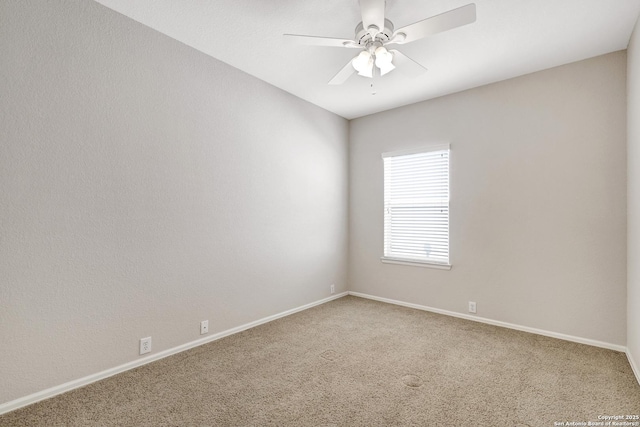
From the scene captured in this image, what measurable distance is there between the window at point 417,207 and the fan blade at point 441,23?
6.42ft

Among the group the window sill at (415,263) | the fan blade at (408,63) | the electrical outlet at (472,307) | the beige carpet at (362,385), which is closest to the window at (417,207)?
the window sill at (415,263)

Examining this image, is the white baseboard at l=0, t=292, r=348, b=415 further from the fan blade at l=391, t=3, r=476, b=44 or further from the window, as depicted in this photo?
the fan blade at l=391, t=3, r=476, b=44

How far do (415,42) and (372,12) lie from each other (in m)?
0.97

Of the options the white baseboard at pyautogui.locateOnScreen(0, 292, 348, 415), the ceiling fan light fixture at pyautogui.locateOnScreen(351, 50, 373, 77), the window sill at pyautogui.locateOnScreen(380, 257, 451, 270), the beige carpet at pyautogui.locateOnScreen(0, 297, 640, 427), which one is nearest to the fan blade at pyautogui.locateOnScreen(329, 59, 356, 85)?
the ceiling fan light fixture at pyautogui.locateOnScreen(351, 50, 373, 77)

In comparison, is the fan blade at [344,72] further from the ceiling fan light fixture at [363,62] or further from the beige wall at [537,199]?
the beige wall at [537,199]

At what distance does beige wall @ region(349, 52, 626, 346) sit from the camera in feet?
9.20

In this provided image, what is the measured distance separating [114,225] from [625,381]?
3.95 m

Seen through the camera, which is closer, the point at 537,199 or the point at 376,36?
the point at 376,36

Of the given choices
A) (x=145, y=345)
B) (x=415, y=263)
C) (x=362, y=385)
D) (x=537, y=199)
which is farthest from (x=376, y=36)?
(x=145, y=345)

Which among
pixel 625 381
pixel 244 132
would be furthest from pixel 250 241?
pixel 625 381

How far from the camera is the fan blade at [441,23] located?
175 cm

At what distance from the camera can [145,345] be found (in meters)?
2.49

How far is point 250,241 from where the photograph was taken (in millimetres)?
3348

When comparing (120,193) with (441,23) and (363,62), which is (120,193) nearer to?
(363,62)
